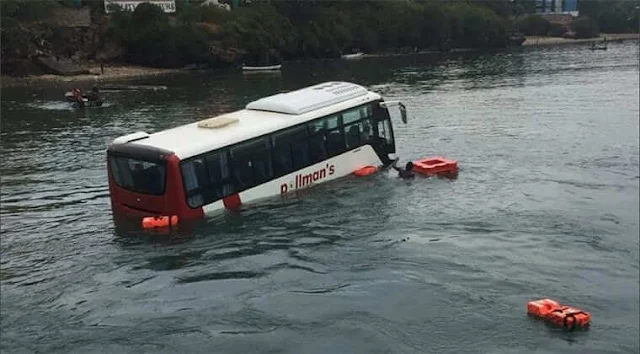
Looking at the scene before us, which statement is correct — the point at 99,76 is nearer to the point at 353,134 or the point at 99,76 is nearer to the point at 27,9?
the point at 27,9

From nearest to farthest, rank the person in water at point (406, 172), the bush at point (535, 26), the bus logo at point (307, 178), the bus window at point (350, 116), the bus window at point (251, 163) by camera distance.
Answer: the bus window at point (251, 163) → the bus logo at point (307, 178) → the bus window at point (350, 116) → the person in water at point (406, 172) → the bush at point (535, 26)

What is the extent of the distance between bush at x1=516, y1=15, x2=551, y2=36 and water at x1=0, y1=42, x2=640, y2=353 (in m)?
120

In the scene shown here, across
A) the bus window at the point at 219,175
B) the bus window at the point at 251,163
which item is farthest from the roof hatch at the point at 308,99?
the bus window at the point at 219,175

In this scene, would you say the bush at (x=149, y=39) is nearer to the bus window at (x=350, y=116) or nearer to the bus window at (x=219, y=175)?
the bus window at (x=350, y=116)

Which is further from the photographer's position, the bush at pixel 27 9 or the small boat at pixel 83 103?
the bush at pixel 27 9

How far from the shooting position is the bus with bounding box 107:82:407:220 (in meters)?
20.7

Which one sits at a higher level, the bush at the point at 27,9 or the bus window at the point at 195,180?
the bush at the point at 27,9

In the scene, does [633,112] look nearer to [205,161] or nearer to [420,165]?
[420,165]

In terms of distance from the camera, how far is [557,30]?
14900cm

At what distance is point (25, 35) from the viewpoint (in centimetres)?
8144

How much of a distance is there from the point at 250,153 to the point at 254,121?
163 centimetres

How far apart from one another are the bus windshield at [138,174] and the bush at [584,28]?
456 ft

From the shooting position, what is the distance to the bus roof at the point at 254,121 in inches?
834

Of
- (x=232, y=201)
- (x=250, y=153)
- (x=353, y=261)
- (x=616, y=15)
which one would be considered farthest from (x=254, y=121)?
(x=616, y=15)
